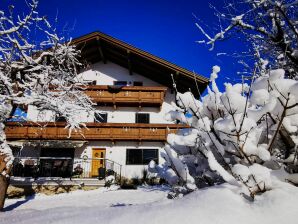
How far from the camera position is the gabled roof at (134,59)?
78.0ft

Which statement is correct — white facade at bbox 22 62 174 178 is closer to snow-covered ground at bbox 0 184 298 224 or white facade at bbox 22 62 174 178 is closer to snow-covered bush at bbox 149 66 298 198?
snow-covered bush at bbox 149 66 298 198

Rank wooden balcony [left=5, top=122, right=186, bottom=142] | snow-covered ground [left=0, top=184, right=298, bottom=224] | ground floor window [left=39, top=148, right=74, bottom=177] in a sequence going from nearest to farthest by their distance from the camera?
snow-covered ground [left=0, top=184, right=298, bottom=224], ground floor window [left=39, top=148, right=74, bottom=177], wooden balcony [left=5, top=122, right=186, bottom=142]

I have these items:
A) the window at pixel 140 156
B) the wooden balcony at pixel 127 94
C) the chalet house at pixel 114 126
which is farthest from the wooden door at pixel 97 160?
the wooden balcony at pixel 127 94

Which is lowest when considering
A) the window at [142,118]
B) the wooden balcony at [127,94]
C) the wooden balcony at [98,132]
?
the wooden balcony at [98,132]

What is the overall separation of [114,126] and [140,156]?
3.09 m

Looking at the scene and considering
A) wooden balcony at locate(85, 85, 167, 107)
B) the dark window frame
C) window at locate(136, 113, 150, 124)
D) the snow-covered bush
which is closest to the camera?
the snow-covered bush

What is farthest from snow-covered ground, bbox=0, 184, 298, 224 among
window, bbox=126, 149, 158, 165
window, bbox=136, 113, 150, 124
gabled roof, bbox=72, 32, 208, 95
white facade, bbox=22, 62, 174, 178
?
window, bbox=136, 113, 150, 124

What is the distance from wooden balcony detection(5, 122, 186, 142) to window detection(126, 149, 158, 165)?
3.90 ft

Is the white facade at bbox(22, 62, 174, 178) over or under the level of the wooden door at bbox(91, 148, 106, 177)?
over

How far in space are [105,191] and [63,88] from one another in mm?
6685

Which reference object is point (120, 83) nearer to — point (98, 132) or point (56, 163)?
point (98, 132)

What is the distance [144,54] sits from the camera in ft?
78.9

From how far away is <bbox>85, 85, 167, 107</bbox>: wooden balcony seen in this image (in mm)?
24453

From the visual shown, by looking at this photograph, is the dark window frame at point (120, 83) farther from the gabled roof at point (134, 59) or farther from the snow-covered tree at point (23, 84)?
the snow-covered tree at point (23, 84)
